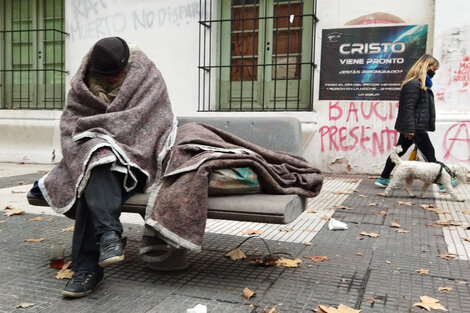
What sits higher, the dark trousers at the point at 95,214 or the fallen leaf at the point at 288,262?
the dark trousers at the point at 95,214

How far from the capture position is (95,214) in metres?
2.41

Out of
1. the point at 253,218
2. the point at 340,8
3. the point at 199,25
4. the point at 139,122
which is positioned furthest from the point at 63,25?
the point at 253,218

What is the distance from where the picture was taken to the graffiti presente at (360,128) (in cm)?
739

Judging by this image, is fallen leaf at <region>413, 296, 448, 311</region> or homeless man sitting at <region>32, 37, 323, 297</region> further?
homeless man sitting at <region>32, 37, 323, 297</region>

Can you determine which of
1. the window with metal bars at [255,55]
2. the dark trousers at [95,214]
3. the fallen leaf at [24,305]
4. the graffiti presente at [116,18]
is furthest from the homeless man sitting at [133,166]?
the graffiti presente at [116,18]

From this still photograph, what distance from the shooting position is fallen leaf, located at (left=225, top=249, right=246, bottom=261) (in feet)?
10.3

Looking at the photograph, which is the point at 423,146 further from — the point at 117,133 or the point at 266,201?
the point at 117,133

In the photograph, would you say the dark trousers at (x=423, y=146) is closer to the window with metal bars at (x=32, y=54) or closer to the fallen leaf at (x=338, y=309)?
the fallen leaf at (x=338, y=309)

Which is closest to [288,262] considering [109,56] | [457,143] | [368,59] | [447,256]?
[447,256]

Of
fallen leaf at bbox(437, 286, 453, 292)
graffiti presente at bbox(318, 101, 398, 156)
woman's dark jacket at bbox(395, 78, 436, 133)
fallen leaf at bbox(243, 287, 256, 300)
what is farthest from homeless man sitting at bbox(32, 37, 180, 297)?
graffiti presente at bbox(318, 101, 398, 156)

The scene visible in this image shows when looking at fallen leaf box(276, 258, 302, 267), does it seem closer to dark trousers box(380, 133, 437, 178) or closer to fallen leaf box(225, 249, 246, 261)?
fallen leaf box(225, 249, 246, 261)

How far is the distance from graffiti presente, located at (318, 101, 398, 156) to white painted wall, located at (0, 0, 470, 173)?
0.02 m

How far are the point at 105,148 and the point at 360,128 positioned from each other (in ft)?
18.9

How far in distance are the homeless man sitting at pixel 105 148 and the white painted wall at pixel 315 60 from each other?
501cm
